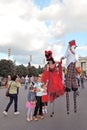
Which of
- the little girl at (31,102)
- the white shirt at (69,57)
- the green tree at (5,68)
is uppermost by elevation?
the green tree at (5,68)

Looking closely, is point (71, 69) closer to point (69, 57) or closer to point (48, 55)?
point (69, 57)

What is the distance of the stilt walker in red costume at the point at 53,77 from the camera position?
33.6ft

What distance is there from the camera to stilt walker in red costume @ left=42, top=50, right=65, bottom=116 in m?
10.2

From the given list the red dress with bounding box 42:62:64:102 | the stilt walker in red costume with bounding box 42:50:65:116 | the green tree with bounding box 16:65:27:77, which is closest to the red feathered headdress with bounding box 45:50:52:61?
the stilt walker in red costume with bounding box 42:50:65:116

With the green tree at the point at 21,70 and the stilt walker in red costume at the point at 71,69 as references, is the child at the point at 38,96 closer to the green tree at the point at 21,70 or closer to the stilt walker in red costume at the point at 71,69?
the stilt walker in red costume at the point at 71,69

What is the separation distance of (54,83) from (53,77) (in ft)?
0.66

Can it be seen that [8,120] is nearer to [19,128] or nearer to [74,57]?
[19,128]

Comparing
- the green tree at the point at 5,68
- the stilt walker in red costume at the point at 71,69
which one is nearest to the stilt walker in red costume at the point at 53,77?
the stilt walker in red costume at the point at 71,69

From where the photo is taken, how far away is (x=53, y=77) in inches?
408

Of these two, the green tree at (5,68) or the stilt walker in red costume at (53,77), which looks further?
the green tree at (5,68)

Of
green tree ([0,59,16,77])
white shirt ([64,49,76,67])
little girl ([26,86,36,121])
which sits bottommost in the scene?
little girl ([26,86,36,121])

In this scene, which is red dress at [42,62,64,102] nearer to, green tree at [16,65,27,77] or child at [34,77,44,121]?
child at [34,77,44,121]

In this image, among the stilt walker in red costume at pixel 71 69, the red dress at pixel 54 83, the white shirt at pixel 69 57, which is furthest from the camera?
the red dress at pixel 54 83

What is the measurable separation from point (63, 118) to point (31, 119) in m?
1.17
